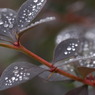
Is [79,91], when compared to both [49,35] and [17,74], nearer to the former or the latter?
[17,74]

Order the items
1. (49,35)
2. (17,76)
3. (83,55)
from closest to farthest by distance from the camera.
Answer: (17,76) < (83,55) < (49,35)

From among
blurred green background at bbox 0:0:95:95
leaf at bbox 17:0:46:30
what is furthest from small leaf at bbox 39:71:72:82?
blurred green background at bbox 0:0:95:95

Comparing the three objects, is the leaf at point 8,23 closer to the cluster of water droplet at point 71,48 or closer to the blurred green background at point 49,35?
the cluster of water droplet at point 71,48

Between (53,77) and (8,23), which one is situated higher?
(8,23)

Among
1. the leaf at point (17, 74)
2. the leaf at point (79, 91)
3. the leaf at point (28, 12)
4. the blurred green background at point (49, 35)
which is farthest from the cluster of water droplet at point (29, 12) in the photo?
the blurred green background at point (49, 35)

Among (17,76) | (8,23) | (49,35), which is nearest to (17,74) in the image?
(17,76)

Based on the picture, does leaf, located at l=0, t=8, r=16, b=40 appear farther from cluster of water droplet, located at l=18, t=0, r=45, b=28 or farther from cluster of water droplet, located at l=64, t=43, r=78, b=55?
cluster of water droplet, located at l=64, t=43, r=78, b=55
